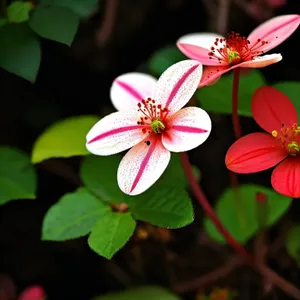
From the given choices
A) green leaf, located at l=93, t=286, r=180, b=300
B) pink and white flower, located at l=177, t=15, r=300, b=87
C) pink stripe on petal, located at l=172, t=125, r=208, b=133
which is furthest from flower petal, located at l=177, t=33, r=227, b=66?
green leaf, located at l=93, t=286, r=180, b=300

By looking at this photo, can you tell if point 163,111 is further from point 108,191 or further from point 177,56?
point 177,56

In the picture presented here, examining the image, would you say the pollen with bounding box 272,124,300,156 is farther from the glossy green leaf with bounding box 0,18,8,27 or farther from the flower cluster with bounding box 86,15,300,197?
the glossy green leaf with bounding box 0,18,8,27

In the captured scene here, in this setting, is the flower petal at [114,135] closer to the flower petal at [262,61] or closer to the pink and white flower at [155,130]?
the pink and white flower at [155,130]

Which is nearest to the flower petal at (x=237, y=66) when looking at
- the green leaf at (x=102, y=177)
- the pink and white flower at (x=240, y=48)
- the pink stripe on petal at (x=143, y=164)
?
the pink and white flower at (x=240, y=48)

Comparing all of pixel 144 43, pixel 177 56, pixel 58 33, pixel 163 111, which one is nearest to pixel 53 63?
pixel 144 43

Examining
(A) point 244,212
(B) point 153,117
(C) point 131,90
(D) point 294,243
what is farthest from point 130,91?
(D) point 294,243

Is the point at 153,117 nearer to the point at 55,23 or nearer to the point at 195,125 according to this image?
the point at 195,125
